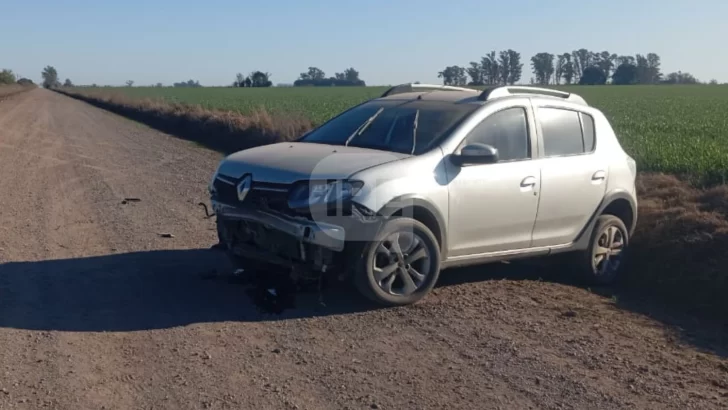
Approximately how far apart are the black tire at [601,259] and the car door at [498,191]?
0.84 metres

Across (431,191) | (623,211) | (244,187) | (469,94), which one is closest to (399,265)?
(431,191)

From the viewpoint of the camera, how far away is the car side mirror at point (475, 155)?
6.90 meters

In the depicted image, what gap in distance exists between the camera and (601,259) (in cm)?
829

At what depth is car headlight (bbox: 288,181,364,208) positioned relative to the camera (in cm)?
639

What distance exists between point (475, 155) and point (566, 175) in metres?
1.28

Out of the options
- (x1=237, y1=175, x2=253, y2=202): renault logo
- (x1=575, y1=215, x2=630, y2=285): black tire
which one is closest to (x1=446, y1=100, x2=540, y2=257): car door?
(x1=575, y1=215, x2=630, y2=285): black tire

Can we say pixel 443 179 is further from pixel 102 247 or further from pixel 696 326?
pixel 102 247

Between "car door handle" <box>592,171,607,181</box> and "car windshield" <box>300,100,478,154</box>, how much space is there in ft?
4.75

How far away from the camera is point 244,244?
23.2 feet

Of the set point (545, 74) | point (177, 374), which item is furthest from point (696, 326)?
point (545, 74)

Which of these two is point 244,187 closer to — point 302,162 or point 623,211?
point 302,162

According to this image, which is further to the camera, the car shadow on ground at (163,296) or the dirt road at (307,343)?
the car shadow on ground at (163,296)

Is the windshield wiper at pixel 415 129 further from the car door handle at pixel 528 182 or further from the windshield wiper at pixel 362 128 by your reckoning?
the car door handle at pixel 528 182

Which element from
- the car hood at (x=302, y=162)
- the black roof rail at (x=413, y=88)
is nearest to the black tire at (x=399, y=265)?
the car hood at (x=302, y=162)
